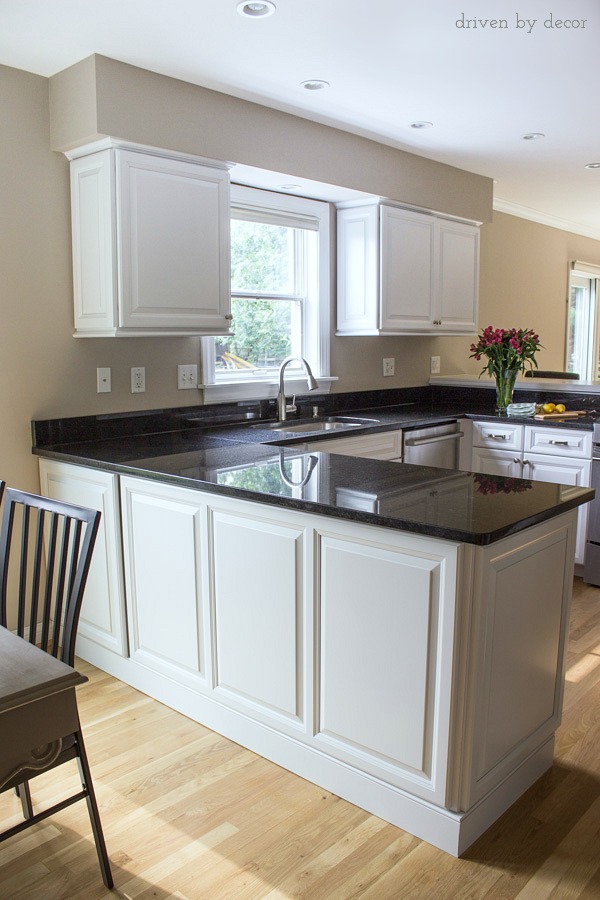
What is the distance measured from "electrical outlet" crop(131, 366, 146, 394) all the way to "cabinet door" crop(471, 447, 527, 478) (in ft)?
6.94

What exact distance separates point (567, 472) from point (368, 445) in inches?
46.6

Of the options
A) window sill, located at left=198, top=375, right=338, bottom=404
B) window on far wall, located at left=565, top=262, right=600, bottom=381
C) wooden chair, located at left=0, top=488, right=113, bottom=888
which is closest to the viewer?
wooden chair, located at left=0, top=488, right=113, bottom=888

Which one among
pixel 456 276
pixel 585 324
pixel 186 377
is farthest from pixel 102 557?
pixel 585 324

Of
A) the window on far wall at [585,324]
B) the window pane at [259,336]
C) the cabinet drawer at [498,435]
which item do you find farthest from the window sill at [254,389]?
the window on far wall at [585,324]

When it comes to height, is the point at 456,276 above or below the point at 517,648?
above

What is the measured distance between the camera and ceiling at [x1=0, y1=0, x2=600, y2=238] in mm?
2490

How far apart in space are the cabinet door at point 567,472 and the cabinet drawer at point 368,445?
833 millimetres

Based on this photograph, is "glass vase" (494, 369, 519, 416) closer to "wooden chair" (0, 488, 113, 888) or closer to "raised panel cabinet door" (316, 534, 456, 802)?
"raised panel cabinet door" (316, 534, 456, 802)

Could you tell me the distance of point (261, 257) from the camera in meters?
4.04

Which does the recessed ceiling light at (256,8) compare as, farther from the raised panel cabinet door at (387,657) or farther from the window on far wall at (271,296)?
the raised panel cabinet door at (387,657)

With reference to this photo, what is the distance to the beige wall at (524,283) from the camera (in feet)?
18.9

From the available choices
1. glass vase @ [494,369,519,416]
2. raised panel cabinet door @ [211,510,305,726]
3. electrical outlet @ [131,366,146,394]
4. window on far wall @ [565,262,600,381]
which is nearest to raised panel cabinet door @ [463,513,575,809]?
raised panel cabinet door @ [211,510,305,726]

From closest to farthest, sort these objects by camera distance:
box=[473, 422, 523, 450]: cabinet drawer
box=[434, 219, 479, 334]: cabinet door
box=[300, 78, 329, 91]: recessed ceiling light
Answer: box=[300, 78, 329, 91]: recessed ceiling light < box=[473, 422, 523, 450]: cabinet drawer < box=[434, 219, 479, 334]: cabinet door

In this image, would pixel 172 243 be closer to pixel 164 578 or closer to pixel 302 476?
pixel 302 476
